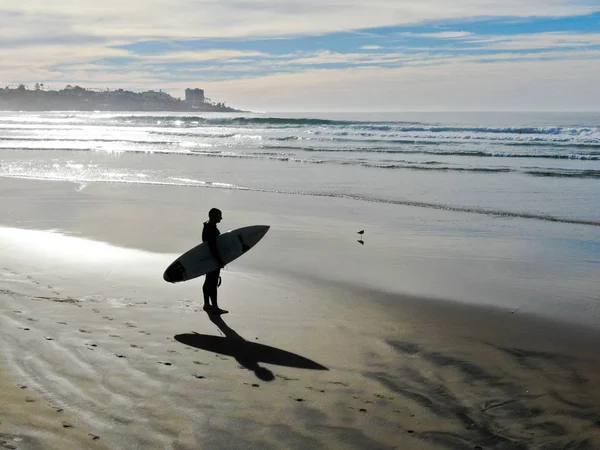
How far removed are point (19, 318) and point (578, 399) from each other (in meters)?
5.29

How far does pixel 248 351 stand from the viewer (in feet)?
20.6

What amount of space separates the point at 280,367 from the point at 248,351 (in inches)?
21.0

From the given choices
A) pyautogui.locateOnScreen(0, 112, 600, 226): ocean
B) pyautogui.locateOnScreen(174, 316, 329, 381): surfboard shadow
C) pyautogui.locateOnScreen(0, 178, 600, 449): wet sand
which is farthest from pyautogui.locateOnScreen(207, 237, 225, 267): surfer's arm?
pyautogui.locateOnScreen(0, 112, 600, 226): ocean

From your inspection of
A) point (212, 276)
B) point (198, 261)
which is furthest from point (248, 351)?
point (198, 261)

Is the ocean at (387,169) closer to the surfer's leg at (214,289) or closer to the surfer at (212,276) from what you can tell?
the surfer at (212,276)

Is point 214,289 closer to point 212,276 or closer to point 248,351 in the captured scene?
point 212,276

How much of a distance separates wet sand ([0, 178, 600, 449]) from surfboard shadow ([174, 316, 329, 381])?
20 mm

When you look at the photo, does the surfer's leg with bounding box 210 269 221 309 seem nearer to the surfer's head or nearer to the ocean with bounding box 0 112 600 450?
the ocean with bounding box 0 112 600 450

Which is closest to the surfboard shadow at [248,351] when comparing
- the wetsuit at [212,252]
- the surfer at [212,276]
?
the surfer at [212,276]

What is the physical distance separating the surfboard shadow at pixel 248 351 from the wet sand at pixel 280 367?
0.07ft

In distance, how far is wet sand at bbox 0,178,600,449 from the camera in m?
4.58

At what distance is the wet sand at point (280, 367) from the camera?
4.58 meters

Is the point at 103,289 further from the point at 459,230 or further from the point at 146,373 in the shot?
the point at 459,230

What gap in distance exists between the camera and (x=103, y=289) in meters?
8.26
